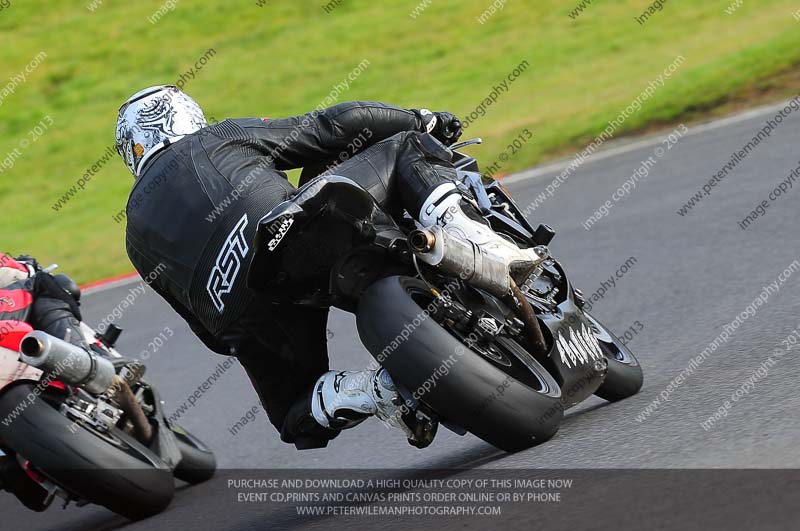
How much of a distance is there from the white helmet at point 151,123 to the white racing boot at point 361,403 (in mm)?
1013

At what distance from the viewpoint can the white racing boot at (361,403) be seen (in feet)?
12.6

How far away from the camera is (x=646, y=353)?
555 centimetres

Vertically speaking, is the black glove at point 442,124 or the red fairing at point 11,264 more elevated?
the black glove at point 442,124

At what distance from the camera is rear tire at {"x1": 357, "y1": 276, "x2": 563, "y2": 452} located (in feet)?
11.7

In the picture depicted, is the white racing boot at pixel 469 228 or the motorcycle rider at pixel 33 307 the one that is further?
the motorcycle rider at pixel 33 307

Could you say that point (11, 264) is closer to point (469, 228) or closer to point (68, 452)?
point (68, 452)

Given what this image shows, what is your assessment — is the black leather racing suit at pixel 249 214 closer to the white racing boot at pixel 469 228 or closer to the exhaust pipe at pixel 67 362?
the white racing boot at pixel 469 228

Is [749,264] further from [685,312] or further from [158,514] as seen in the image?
[158,514]

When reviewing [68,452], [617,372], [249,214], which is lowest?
[68,452]

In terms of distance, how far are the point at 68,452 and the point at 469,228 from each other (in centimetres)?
173

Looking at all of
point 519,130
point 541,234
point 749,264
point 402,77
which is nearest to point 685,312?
point 749,264

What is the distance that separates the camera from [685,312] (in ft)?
19.8

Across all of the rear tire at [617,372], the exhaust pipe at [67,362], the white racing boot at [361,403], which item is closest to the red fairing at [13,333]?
the exhaust pipe at [67,362]

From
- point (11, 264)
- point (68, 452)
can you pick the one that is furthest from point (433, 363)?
point (11, 264)
